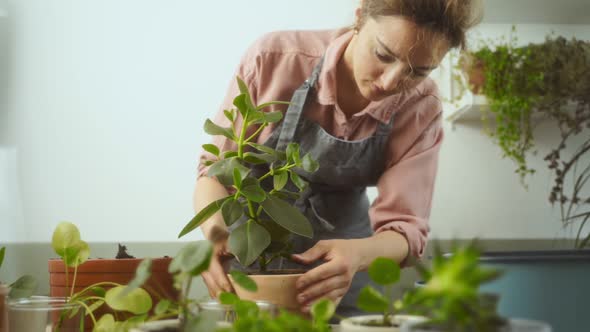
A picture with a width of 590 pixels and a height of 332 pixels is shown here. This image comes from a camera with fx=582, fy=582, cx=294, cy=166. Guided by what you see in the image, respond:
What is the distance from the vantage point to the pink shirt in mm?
1188

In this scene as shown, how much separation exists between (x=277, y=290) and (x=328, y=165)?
69cm

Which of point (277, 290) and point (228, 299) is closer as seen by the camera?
point (228, 299)

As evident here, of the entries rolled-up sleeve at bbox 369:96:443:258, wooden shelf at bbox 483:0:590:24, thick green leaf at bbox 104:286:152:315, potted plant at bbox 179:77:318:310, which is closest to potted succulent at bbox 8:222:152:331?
thick green leaf at bbox 104:286:152:315

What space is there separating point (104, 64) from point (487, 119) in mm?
1678

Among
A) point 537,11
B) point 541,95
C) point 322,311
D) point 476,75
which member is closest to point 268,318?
point 322,311

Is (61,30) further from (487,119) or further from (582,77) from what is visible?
(582,77)

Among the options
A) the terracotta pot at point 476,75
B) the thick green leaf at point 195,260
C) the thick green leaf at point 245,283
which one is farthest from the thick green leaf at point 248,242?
the terracotta pot at point 476,75

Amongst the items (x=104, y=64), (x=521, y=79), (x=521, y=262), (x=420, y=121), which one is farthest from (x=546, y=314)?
(x=104, y=64)

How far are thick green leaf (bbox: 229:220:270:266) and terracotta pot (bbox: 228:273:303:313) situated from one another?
0.04m

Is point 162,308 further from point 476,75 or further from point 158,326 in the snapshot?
point 476,75

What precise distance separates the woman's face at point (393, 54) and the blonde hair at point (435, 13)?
0.04ft

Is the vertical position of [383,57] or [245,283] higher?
[383,57]

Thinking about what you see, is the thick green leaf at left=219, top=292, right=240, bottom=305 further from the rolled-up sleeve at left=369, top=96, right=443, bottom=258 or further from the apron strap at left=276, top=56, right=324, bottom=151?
the apron strap at left=276, top=56, right=324, bottom=151

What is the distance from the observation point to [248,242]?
658mm
